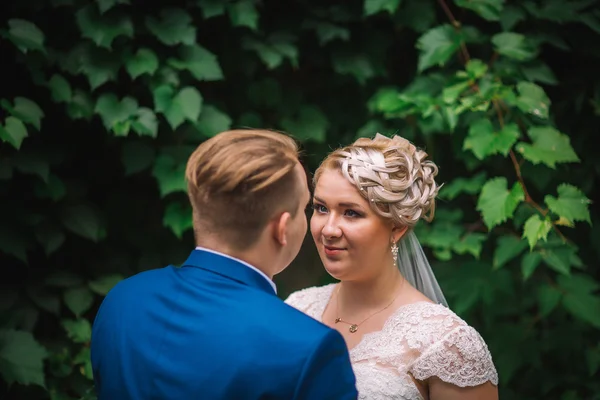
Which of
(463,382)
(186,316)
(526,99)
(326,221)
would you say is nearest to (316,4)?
(526,99)

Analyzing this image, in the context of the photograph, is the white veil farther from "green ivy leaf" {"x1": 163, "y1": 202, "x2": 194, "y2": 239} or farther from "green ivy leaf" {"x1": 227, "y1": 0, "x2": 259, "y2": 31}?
"green ivy leaf" {"x1": 227, "y1": 0, "x2": 259, "y2": 31}

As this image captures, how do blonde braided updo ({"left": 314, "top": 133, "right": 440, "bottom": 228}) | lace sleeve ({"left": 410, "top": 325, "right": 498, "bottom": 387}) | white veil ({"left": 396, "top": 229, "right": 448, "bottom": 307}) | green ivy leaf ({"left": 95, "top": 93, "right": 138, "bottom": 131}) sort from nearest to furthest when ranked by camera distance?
lace sleeve ({"left": 410, "top": 325, "right": 498, "bottom": 387})
blonde braided updo ({"left": 314, "top": 133, "right": 440, "bottom": 228})
white veil ({"left": 396, "top": 229, "right": 448, "bottom": 307})
green ivy leaf ({"left": 95, "top": 93, "right": 138, "bottom": 131})

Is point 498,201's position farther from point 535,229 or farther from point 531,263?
point 531,263

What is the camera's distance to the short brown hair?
1459 mm

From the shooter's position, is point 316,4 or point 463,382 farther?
point 316,4

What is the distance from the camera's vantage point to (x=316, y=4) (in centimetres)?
366

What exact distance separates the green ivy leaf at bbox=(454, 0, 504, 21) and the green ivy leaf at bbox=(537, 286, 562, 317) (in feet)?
4.50

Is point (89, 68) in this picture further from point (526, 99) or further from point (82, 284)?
point (526, 99)

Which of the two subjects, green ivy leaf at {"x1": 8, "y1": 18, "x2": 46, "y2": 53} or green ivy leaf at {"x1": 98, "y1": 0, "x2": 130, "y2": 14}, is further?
green ivy leaf at {"x1": 98, "y1": 0, "x2": 130, "y2": 14}

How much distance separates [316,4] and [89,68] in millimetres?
1295

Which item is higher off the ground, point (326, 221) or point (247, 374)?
point (247, 374)

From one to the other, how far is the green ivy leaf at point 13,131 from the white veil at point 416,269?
168cm

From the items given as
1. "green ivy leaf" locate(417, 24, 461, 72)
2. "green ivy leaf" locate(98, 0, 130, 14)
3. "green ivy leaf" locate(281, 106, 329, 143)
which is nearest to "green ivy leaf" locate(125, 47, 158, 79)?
"green ivy leaf" locate(98, 0, 130, 14)

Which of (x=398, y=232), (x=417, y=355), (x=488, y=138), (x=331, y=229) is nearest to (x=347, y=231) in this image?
(x=331, y=229)
